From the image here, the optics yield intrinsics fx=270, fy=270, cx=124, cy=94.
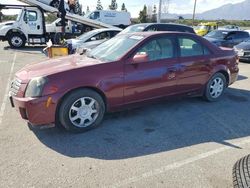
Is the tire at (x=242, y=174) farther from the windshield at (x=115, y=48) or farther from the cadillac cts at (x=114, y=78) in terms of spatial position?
the windshield at (x=115, y=48)

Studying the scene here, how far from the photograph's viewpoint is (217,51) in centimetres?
580

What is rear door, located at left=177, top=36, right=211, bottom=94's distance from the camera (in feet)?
16.9

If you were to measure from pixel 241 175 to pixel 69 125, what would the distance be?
247 cm

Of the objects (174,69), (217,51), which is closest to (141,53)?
(174,69)

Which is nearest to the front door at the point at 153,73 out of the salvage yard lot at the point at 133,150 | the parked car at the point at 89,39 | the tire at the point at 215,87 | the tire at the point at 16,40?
the salvage yard lot at the point at 133,150

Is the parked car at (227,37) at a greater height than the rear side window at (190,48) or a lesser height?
lesser

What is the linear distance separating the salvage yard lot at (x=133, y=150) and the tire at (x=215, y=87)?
0.58 meters

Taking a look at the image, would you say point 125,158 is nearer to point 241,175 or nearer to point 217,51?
point 241,175

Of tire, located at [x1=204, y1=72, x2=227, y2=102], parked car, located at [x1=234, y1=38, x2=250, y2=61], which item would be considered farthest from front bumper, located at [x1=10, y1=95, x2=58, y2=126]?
parked car, located at [x1=234, y1=38, x2=250, y2=61]

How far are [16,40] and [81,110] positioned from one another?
46.4ft

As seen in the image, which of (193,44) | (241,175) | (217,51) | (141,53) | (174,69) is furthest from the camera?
(217,51)

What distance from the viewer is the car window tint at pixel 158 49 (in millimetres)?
4741

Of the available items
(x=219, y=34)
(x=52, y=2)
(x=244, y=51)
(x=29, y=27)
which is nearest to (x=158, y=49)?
(x=244, y=51)

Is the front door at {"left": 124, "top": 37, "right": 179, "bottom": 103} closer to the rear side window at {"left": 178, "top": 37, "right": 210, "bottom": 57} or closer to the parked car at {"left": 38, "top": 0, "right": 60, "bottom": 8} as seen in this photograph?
the rear side window at {"left": 178, "top": 37, "right": 210, "bottom": 57}
